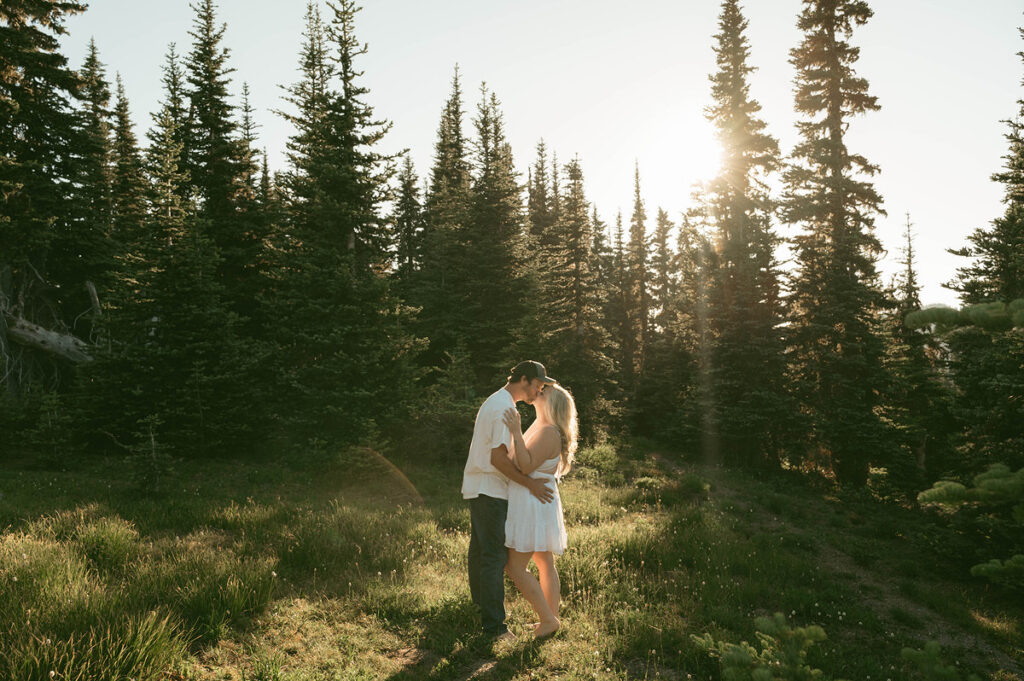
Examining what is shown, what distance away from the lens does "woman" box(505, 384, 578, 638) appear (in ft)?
18.6

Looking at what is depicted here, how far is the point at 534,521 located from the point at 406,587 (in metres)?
2.52

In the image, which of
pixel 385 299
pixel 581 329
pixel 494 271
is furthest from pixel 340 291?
pixel 581 329

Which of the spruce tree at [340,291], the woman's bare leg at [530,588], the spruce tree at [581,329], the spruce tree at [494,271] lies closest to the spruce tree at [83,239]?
the spruce tree at [340,291]

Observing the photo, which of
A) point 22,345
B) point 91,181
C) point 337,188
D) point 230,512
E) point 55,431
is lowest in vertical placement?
point 230,512

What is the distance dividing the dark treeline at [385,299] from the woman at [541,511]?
9650 millimetres

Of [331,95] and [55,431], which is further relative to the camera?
[331,95]

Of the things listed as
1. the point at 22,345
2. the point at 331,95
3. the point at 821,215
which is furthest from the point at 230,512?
the point at 821,215

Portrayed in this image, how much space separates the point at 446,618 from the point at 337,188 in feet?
45.8

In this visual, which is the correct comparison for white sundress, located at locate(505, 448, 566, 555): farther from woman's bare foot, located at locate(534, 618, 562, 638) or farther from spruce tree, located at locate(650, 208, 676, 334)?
spruce tree, located at locate(650, 208, 676, 334)

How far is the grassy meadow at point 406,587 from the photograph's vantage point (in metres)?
4.86

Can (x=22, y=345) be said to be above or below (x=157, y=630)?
above

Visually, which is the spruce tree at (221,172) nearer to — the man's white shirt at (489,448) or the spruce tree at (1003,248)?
the man's white shirt at (489,448)

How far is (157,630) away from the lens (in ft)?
14.5

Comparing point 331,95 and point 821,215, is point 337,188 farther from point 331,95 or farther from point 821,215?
point 821,215
